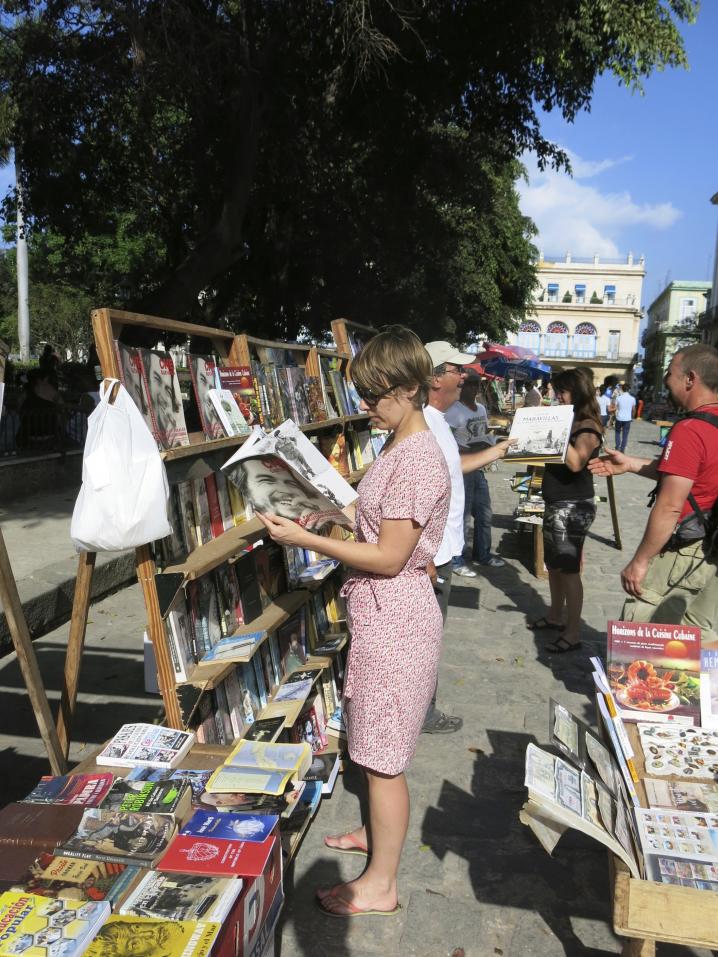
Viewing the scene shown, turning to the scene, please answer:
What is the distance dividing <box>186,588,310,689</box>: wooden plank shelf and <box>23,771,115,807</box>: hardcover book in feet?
1.51

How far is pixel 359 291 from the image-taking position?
2075 centimetres

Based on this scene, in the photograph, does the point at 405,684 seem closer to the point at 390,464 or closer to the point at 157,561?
the point at 390,464

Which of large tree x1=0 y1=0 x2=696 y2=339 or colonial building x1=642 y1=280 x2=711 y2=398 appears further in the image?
colonial building x1=642 y1=280 x2=711 y2=398

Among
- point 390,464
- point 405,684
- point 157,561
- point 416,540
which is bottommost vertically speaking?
point 405,684

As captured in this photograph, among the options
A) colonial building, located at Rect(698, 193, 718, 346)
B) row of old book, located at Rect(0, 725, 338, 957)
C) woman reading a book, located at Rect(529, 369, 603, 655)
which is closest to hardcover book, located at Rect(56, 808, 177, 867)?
row of old book, located at Rect(0, 725, 338, 957)

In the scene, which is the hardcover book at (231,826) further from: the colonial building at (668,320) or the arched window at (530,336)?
the arched window at (530,336)

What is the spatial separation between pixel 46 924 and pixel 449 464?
9.01 ft

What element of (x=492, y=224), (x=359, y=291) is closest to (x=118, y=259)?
(x=359, y=291)

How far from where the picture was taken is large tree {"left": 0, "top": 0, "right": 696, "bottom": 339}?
9.50 m

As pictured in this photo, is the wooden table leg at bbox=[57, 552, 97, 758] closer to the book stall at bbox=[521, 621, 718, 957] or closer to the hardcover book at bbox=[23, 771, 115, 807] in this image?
the hardcover book at bbox=[23, 771, 115, 807]

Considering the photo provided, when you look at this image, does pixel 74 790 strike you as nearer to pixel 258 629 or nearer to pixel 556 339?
pixel 258 629

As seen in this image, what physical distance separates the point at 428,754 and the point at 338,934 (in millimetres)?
1339

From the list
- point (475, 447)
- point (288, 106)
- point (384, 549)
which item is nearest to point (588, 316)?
point (288, 106)

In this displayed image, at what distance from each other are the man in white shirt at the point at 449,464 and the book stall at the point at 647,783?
4.06 ft
